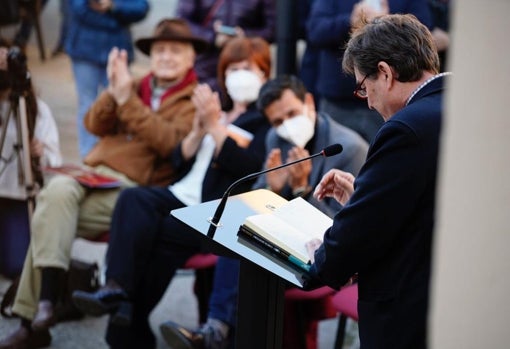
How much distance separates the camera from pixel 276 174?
4180 mm

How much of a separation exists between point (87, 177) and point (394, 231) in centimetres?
255

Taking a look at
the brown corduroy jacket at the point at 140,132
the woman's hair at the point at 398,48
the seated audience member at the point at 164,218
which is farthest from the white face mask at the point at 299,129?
the woman's hair at the point at 398,48

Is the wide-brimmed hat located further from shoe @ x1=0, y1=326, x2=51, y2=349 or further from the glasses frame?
the glasses frame

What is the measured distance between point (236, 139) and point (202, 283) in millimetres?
704

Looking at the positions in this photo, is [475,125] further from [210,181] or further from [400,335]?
[210,181]

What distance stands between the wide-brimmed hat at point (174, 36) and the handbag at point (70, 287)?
121cm

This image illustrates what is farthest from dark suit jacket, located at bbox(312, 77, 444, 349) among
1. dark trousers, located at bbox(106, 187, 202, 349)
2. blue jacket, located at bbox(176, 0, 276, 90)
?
blue jacket, located at bbox(176, 0, 276, 90)

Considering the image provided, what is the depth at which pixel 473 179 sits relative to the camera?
1513 millimetres

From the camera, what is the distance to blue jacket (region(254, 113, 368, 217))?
3955mm

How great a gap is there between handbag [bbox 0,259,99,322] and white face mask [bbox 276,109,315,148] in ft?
3.96

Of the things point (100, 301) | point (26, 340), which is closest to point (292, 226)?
point (100, 301)

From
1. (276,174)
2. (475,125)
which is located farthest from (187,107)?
(475,125)

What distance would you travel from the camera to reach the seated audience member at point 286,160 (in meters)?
4.00

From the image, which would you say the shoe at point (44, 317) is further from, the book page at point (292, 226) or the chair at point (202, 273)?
the book page at point (292, 226)
